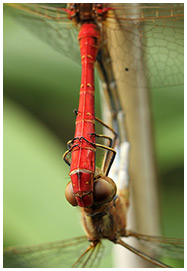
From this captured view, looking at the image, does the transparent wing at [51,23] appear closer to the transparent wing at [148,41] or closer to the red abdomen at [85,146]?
the transparent wing at [148,41]

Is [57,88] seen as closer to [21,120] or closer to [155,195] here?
[21,120]

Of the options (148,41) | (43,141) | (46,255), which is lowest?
(46,255)

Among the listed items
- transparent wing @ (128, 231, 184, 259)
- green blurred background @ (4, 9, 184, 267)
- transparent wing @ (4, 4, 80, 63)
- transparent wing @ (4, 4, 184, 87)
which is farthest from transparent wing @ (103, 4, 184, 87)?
transparent wing @ (128, 231, 184, 259)

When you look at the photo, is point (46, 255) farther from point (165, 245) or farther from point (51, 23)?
point (51, 23)

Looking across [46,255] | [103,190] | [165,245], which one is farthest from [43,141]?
[103,190]

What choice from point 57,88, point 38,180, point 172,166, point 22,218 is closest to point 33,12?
point 57,88

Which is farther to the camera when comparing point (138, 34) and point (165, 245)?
point (165, 245)

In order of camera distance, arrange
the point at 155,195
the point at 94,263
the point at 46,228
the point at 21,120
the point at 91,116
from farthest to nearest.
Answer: the point at 21,120
the point at 155,195
the point at 46,228
the point at 94,263
the point at 91,116
